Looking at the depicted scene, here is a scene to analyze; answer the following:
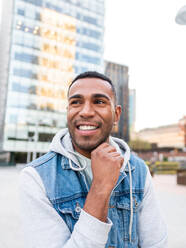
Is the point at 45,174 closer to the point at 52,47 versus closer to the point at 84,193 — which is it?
the point at 84,193

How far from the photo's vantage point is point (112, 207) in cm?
147

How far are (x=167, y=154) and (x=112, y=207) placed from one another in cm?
4491

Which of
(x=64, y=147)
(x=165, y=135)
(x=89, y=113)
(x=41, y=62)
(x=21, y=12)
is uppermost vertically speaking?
(x=21, y=12)

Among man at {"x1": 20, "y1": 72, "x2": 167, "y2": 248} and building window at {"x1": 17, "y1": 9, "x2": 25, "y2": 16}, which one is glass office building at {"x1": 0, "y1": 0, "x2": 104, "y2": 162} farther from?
man at {"x1": 20, "y1": 72, "x2": 167, "y2": 248}

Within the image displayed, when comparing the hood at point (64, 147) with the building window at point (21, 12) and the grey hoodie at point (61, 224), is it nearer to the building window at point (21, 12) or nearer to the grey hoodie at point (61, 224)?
the grey hoodie at point (61, 224)

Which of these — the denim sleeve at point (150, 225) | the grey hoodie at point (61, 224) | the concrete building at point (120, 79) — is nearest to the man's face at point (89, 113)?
the grey hoodie at point (61, 224)

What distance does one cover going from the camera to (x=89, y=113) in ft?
4.62

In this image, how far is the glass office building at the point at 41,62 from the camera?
104 ft

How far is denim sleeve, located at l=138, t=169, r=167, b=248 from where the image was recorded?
60.2 inches

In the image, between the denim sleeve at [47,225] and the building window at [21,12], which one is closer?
the denim sleeve at [47,225]

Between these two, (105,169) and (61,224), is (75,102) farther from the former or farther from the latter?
(61,224)

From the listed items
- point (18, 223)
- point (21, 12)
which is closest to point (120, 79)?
point (21, 12)

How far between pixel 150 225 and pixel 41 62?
3694cm

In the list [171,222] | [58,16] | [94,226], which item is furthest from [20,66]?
[94,226]
